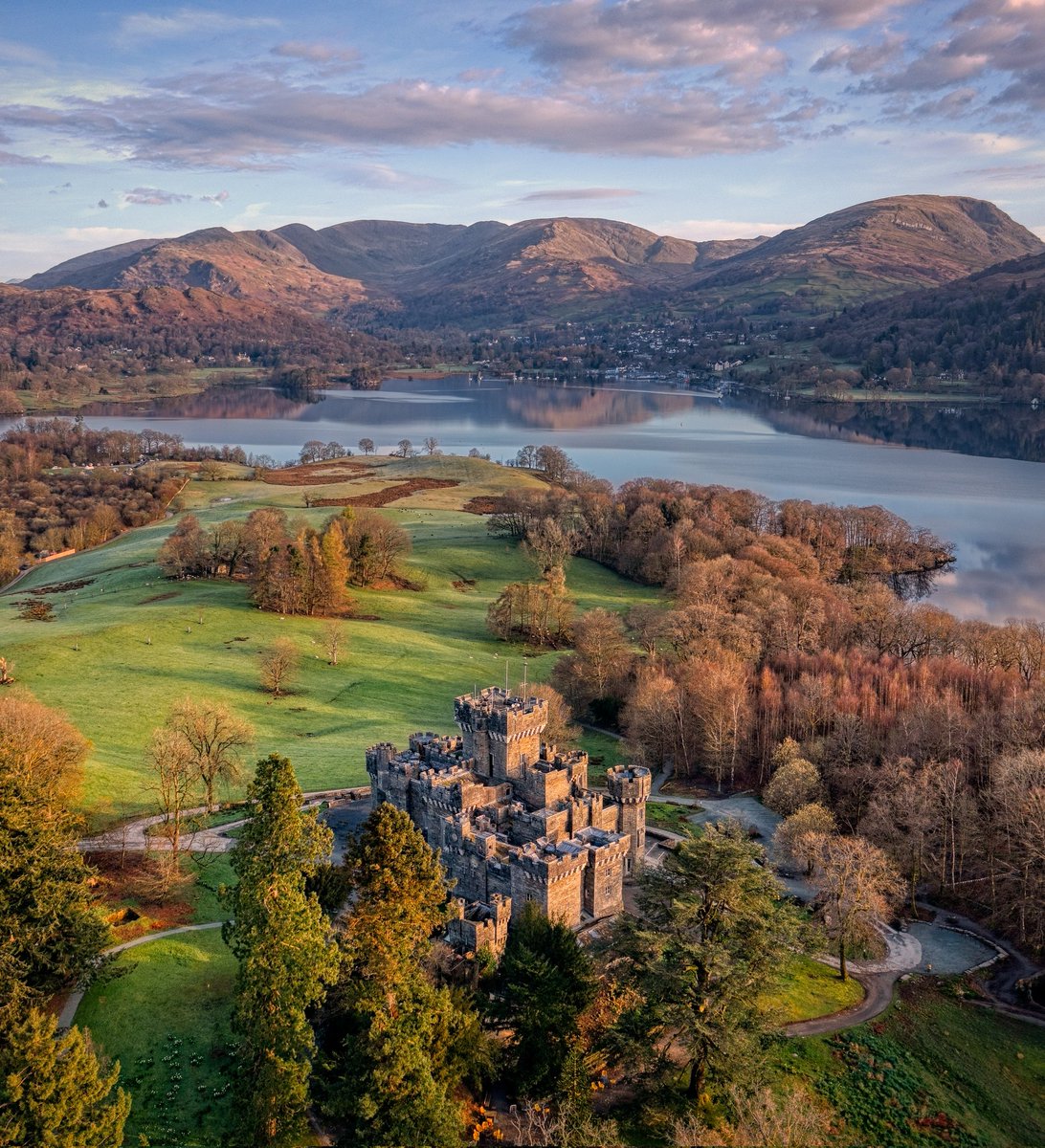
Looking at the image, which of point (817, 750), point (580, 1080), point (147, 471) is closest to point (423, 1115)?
point (580, 1080)

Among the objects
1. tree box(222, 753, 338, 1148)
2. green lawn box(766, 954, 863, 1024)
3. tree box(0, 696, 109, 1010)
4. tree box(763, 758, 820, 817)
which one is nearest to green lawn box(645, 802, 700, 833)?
tree box(763, 758, 820, 817)

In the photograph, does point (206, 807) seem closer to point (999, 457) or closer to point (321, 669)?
point (321, 669)

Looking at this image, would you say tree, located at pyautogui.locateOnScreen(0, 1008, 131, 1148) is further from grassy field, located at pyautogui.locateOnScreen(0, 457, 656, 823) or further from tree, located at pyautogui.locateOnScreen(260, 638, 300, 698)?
tree, located at pyautogui.locateOnScreen(260, 638, 300, 698)

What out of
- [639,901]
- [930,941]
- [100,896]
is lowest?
[930,941]

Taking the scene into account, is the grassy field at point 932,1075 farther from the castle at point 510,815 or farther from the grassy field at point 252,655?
the grassy field at point 252,655

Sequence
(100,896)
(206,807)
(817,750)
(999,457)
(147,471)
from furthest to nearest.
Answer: (999,457) < (147,471) < (817,750) < (206,807) < (100,896)

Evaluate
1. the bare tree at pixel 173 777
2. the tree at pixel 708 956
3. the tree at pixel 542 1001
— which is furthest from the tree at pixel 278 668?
the tree at pixel 708 956

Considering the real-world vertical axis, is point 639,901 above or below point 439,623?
above
